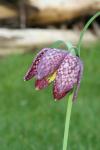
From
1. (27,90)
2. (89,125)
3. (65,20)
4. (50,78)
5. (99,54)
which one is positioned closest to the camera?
(50,78)

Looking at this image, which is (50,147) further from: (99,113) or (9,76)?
(9,76)

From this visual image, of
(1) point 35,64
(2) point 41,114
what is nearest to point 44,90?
(2) point 41,114

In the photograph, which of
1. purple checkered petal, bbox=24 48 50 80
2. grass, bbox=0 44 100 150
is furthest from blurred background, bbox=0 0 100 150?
purple checkered petal, bbox=24 48 50 80

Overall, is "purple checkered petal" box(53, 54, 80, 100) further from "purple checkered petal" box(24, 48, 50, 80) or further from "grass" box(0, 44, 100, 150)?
"grass" box(0, 44, 100, 150)

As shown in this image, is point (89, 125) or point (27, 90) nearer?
point (89, 125)

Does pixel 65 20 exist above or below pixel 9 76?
above

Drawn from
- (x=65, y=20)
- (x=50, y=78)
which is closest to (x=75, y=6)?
(x=65, y=20)
